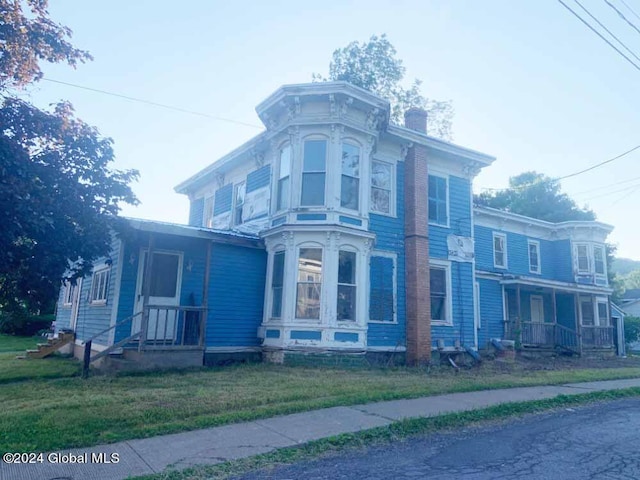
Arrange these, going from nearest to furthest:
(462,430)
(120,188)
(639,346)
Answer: (462,430)
(120,188)
(639,346)

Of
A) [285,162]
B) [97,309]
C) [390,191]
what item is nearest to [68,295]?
[97,309]

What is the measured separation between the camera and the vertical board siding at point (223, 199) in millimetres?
17250

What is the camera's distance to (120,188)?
9.40 metres

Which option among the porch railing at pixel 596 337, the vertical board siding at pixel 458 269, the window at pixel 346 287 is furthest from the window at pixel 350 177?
the porch railing at pixel 596 337

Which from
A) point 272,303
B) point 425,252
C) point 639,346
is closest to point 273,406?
point 272,303

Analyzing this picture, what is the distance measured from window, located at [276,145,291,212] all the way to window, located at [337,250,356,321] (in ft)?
7.60

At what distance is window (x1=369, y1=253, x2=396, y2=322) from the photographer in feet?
45.1

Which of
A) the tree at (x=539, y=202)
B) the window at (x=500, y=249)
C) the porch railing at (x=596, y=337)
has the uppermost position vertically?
the tree at (x=539, y=202)

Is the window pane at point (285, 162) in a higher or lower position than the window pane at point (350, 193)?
higher

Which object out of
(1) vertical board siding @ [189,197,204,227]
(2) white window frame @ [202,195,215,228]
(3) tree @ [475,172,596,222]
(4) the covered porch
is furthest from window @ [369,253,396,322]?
(3) tree @ [475,172,596,222]

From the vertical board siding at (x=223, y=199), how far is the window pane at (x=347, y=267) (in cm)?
608

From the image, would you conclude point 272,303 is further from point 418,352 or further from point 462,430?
point 462,430

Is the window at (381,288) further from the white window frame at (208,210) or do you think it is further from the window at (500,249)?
the window at (500,249)

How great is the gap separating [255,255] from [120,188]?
5022mm
